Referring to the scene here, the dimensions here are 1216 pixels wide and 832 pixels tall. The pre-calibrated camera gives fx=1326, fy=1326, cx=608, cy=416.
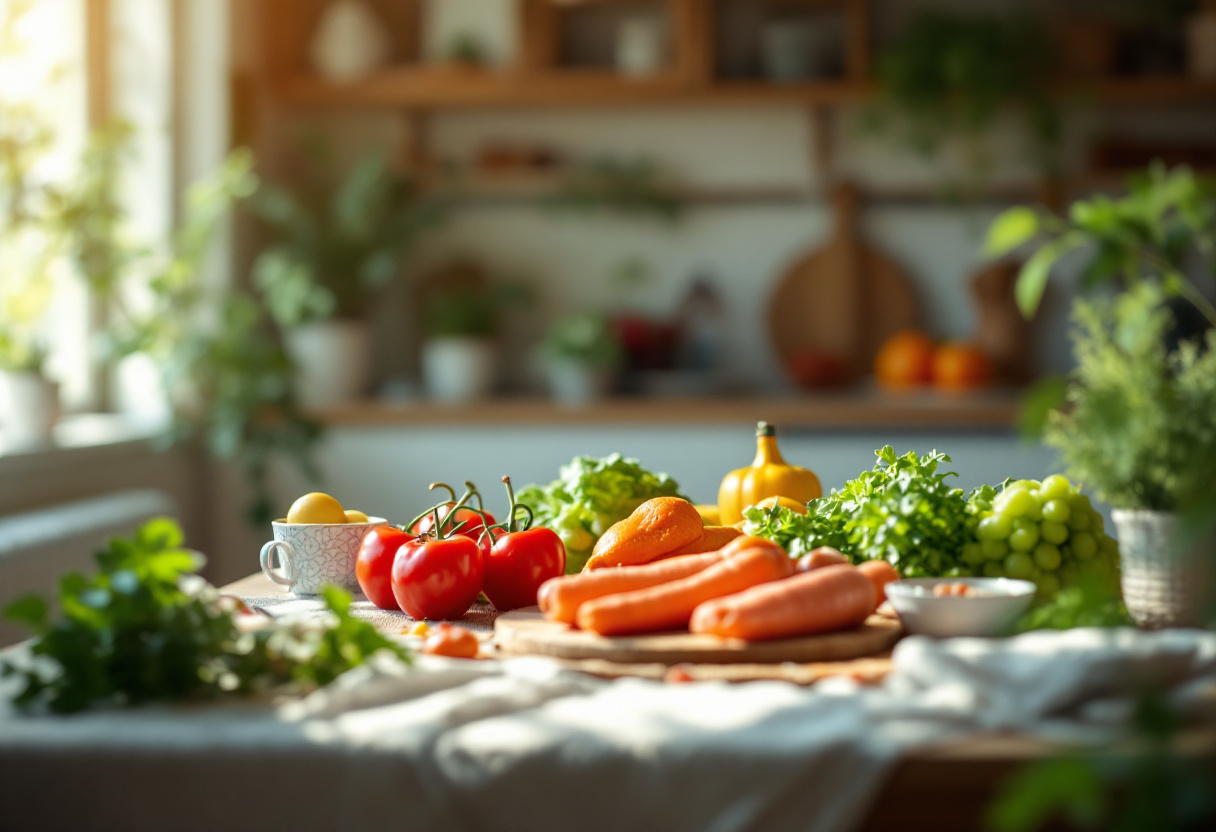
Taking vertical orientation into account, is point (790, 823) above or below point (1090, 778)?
below

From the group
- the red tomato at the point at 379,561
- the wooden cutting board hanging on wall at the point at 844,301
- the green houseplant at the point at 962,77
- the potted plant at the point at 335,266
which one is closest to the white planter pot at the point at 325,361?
the potted plant at the point at 335,266

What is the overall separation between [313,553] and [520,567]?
0.26 meters

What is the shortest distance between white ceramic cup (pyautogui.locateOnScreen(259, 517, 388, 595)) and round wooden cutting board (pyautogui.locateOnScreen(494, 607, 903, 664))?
358 millimetres

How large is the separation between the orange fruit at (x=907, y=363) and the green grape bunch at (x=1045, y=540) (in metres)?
2.63

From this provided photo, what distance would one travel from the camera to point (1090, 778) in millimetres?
658

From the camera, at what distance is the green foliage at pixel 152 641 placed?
1.02 m

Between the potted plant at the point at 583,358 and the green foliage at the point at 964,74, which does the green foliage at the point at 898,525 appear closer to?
the potted plant at the point at 583,358

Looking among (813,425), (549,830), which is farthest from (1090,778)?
(813,425)

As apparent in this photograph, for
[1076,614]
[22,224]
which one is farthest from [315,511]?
[22,224]

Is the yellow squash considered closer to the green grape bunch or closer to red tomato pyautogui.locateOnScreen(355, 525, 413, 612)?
the green grape bunch

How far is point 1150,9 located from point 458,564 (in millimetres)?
3533

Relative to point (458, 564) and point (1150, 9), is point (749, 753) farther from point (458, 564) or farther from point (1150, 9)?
point (1150, 9)

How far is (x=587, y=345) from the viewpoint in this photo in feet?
12.7

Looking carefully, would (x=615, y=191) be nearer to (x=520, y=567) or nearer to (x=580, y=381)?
(x=580, y=381)
